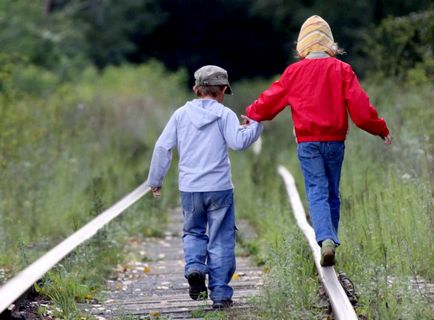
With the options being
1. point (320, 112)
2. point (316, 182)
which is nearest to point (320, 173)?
point (316, 182)

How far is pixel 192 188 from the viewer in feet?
23.5

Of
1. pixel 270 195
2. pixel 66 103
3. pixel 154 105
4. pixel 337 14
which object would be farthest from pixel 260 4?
pixel 270 195

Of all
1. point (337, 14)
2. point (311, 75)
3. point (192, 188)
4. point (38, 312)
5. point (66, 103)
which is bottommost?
point (38, 312)

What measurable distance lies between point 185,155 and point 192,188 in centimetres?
23

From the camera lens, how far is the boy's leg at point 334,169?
7.25m

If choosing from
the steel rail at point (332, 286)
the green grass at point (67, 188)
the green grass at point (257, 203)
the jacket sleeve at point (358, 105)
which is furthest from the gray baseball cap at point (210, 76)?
the green grass at point (67, 188)

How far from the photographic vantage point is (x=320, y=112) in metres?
7.16

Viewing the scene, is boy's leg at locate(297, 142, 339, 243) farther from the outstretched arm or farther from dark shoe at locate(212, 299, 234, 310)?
the outstretched arm

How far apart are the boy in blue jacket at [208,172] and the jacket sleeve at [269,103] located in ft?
0.24

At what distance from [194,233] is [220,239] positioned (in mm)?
192

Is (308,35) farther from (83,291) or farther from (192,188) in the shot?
(83,291)

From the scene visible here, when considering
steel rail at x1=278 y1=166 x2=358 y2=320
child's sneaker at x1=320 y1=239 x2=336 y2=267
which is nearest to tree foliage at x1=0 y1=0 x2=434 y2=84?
steel rail at x1=278 y1=166 x2=358 y2=320

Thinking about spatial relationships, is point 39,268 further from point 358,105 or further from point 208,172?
point 358,105

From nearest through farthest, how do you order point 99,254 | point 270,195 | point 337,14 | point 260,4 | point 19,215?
point 99,254
point 19,215
point 270,195
point 337,14
point 260,4
